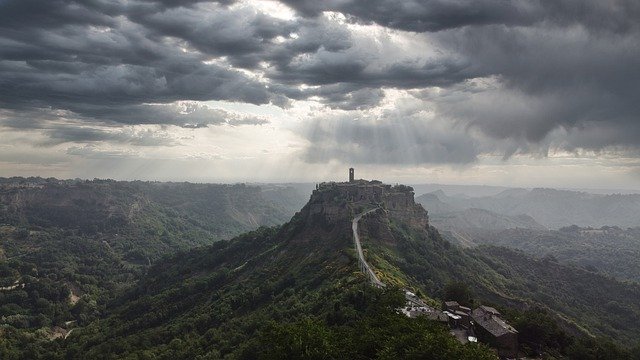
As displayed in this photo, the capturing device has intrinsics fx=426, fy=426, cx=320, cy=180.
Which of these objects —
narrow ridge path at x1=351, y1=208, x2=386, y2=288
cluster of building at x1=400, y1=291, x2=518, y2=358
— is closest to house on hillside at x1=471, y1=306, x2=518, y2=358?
cluster of building at x1=400, y1=291, x2=518, y2=358

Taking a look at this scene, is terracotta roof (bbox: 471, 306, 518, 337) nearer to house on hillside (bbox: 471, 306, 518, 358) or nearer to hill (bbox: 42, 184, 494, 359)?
house on hillside (bbox: 471, 306, 518, 358)

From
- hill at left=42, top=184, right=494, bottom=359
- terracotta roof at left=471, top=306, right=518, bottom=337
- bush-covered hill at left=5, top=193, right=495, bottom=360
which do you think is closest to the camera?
bush-covered hill at left=5, top=193, right=495, bottom=360

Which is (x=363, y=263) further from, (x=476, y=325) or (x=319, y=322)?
(x=319, y=322)

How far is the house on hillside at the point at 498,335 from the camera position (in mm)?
71250

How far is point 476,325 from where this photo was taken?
76.4 metres

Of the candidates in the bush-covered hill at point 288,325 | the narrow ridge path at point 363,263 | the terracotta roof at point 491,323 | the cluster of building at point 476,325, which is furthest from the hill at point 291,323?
the terracotta roof at point 491,323

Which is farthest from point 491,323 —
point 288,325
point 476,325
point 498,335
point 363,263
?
point 363,263

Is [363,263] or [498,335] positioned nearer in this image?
[498,335]

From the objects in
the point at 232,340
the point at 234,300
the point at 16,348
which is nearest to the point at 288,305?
the point at 232,340

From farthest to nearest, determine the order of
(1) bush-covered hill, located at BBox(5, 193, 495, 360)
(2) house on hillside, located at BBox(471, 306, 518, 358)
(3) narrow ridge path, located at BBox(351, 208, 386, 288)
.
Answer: (3) narrow ridge path, located at BBox(351, 208, 386, 288) < (2) house on hillside, located at BBox(471, 306, 518, 358) < (1) bush-covered hill, located at BBox(5, 193, 495, 360)

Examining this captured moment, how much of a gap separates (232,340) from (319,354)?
76601mm

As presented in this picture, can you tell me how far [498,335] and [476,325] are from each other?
538 cm

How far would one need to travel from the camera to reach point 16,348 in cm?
18075

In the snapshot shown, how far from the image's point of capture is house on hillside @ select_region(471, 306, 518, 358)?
71250 millimetres
